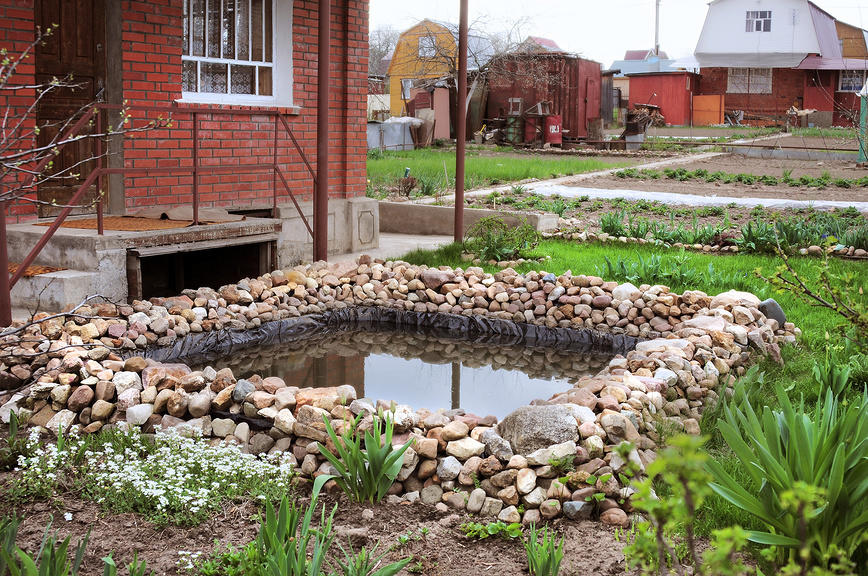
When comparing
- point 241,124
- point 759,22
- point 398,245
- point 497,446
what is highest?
point 759,22

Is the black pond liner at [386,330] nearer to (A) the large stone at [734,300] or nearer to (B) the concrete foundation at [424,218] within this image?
(A) the large stone at [734,300]

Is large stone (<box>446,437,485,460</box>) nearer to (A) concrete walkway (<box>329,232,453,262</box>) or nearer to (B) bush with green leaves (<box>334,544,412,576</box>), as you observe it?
(B) bush with green leaves (<box>334,544,412,576</box>)

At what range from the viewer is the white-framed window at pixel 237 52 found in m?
9.16

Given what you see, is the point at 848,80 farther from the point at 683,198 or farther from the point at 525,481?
the point at 525,481

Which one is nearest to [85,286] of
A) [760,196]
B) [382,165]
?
[760,196]

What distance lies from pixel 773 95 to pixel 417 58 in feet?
57.1

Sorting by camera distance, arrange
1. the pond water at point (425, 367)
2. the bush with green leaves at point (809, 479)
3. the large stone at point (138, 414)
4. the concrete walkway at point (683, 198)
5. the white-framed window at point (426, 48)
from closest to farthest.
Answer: the bush with green leaves at point (809, 479) → the large stone at point (138, 414) → the pond water at point (425, 367) → the concrete walkway at point (683, 198) → the white-framed window at point (426, 48)

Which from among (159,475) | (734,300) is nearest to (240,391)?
(159,475)

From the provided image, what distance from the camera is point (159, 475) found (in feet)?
13.6

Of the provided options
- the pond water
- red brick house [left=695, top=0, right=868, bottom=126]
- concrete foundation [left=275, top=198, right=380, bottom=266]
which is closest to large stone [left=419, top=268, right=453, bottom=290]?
the pond water

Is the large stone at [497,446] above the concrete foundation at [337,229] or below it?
below

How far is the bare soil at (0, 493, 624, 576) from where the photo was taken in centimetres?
344

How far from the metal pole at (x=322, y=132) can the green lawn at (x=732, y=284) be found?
50.2 inches

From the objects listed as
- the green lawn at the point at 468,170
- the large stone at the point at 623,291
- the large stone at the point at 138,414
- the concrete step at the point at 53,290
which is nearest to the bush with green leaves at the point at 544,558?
the large stone at the point at 138,414
